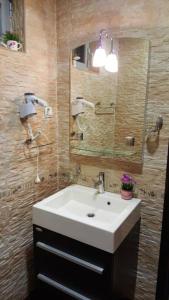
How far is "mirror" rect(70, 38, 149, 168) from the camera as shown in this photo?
146 cm

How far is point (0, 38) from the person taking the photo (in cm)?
145

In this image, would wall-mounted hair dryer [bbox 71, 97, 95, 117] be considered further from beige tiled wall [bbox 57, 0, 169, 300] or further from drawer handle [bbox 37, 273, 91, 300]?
drawer handle [bbox 37, 273, 91, 300]

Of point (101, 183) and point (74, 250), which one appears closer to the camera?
point (74, 250)

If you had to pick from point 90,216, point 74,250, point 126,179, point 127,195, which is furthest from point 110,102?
point 74,250

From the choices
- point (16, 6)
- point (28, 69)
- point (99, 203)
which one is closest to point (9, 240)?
point (99, 203)

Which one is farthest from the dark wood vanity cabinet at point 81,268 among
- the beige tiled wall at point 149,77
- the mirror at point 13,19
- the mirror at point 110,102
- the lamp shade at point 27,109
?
the mirror at point 13,19

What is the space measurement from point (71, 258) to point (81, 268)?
0.08 meters

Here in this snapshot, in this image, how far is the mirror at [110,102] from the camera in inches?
57.6

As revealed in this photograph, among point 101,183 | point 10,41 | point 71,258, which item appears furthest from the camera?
point 101,183

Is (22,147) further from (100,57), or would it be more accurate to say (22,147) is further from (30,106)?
(100,57)

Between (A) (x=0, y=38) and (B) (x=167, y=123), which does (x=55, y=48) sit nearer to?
(A) (x=0, y=38)

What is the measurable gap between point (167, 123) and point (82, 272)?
3.35 ft

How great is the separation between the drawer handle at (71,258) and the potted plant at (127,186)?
1.63ft

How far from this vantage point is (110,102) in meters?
1.58
